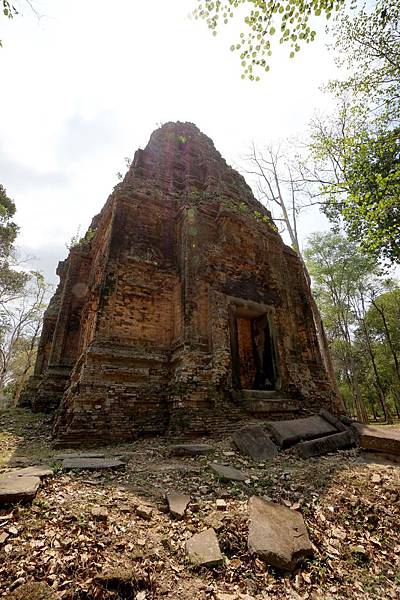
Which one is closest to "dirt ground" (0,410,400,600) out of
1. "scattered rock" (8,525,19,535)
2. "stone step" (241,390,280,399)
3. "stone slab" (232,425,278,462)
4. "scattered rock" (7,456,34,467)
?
"scattered rock" (8,525,19,535)

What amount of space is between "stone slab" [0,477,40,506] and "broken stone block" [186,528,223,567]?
159cm

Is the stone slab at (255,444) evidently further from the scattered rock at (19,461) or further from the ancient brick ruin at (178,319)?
the scattered rock at (19,461)

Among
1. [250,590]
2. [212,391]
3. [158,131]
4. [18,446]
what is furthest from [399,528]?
[158,131]

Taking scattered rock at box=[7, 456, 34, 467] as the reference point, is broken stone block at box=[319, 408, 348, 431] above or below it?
above

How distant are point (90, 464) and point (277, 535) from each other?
2.66 meters

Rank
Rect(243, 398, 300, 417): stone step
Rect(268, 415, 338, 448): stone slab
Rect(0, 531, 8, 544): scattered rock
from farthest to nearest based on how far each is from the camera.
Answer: Rect(243, 398, 300, 417): stone step
Rect(268, 415, 338, 448): stone slab
Rect(0, 531, 8, 544): scattered rock

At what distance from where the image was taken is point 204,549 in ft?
7.89

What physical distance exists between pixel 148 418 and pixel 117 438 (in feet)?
2.57

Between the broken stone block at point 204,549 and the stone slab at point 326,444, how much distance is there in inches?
118

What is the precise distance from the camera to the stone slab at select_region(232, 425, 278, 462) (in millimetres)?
4934

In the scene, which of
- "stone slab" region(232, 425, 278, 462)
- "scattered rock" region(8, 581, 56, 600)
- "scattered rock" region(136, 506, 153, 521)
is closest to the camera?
"scattered rock" region(8, 581, 56, 600)

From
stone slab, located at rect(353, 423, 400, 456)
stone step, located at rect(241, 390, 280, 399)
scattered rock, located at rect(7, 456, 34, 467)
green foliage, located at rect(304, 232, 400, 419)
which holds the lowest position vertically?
scattered rock, located at rect(7, 456, 34, 467)

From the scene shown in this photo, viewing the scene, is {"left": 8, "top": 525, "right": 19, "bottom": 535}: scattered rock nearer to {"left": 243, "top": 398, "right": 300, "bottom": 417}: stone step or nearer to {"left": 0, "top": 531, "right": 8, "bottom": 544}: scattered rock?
{"left": 0, "top": 531, "right": 8, "bottom": 544}: scattered rock

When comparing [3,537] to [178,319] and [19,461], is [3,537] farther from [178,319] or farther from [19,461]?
[178,319]
